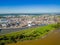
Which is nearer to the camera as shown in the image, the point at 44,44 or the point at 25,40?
the point at 44,44

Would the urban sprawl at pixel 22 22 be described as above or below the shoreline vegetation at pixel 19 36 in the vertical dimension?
below

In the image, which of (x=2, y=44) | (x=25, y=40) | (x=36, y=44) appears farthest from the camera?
(x=25, y=40)

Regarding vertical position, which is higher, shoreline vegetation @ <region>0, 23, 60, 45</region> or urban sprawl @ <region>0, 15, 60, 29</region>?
shoreline vegetation @ <region>0, 23, 60, 45</region>

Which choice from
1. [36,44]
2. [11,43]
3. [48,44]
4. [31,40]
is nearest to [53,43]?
[48,44]

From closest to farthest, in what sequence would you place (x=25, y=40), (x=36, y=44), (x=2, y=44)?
(x=2, y=44), (x=36, y=44), (x=25, y=40)

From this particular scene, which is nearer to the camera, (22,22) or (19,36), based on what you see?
(19,36)

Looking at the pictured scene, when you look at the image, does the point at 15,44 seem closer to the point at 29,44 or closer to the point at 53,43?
the point at 29,44

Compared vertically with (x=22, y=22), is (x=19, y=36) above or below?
above

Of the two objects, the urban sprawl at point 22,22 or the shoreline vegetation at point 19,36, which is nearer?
the shoreline vegetation at point 19,36

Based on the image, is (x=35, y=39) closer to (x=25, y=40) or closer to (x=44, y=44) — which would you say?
(x=25, y=40)

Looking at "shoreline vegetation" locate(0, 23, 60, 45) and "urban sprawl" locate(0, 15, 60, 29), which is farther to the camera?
"urban sprawl" locate(0, 15, 60, 29)
